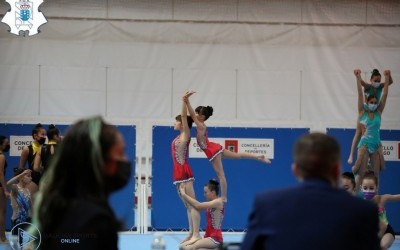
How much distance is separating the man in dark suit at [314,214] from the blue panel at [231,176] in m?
8.34

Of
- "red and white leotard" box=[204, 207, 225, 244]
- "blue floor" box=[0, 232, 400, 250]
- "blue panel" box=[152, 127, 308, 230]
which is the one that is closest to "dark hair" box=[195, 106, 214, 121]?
"red and white leotard" box=[204, 207, 225, 244]

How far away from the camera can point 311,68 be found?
11805 millimetres

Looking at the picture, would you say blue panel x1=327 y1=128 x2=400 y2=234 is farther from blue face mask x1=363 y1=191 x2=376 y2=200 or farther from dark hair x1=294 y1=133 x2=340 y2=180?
dark hair x1=294 y1=133 x2=340 y2=180

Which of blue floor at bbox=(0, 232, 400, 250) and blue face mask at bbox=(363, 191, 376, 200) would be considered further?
blue floor at bbox=(0, 232, 400, 250)

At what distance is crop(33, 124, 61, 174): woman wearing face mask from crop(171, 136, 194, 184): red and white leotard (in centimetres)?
141

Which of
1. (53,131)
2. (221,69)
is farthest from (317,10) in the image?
(53,131)

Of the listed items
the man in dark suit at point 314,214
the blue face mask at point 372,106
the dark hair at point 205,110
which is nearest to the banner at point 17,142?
the dark hair at point 205,110

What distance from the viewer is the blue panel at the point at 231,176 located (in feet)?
35.4

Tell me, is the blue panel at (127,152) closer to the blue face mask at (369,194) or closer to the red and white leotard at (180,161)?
the red and white leotard at (180,161)

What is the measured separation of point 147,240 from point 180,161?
6.30 feet

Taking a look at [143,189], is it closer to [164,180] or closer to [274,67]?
[164,180]

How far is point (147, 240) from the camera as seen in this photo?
980 centimetres

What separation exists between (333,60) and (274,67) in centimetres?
100

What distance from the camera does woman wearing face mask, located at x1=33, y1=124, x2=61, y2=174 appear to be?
293 inches
